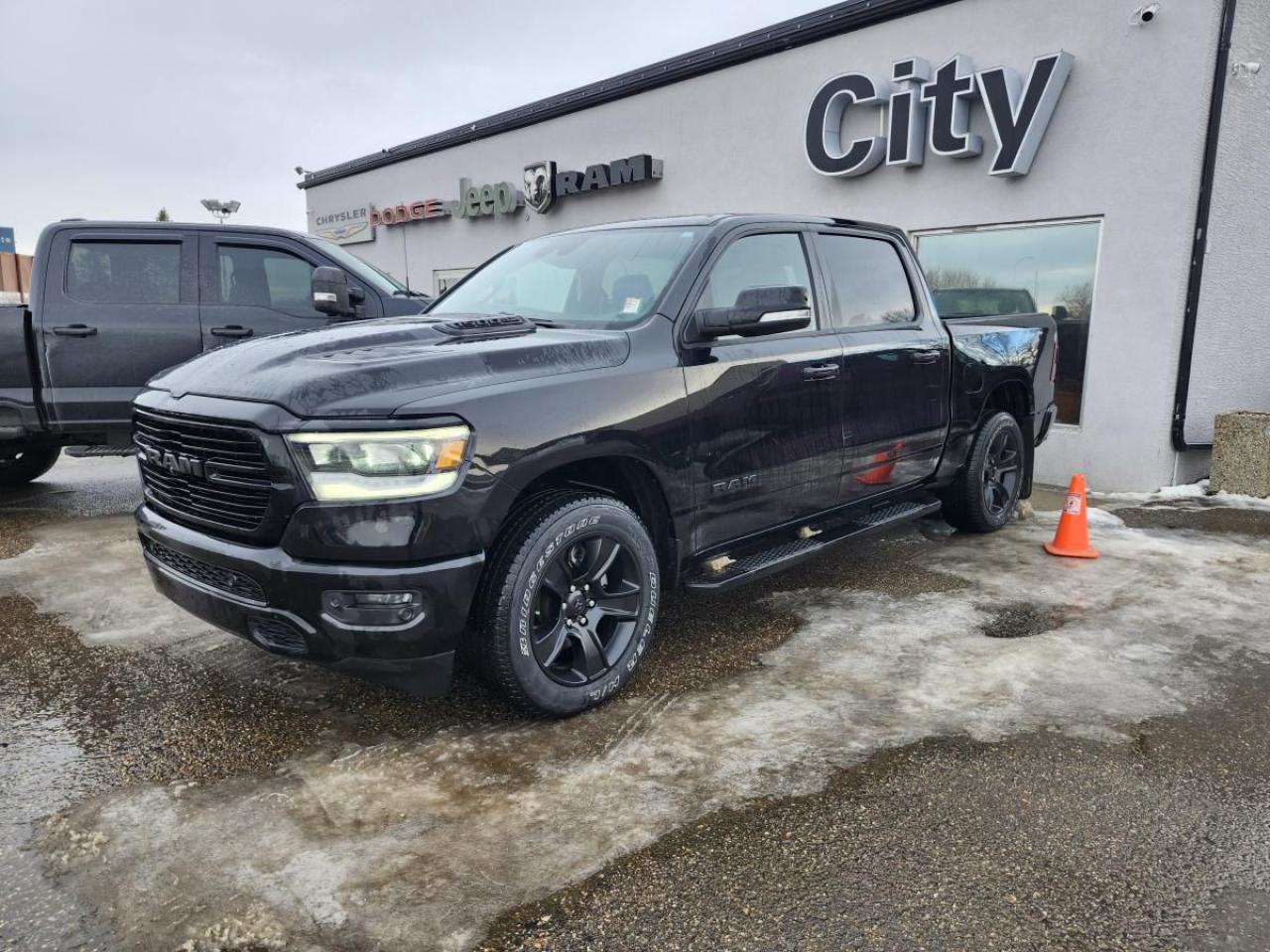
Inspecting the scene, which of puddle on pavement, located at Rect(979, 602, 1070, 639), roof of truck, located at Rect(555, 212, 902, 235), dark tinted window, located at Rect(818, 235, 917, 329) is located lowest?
puddle on pavement, located at Rect(979, 602, 1070, 639)

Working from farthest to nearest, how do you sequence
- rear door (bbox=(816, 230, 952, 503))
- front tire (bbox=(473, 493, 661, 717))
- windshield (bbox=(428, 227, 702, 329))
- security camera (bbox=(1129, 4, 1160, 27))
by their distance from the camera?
security camera (bbox=(1129, 4, 1160, 27)), rear door (bbox=(816, 230, 952, 503)), windshield (bbox=(428, 227, 702, 329)), front tire (bbox=(473, 493, 661, 717))

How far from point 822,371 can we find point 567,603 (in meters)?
1.70

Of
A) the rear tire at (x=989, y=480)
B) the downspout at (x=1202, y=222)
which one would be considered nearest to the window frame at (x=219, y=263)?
the rear tire at (x=989, y=480)

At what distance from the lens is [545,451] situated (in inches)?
118

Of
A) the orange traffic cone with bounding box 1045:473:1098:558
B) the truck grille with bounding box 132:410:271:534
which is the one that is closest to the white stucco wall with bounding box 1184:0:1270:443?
the orange traffic cone with bounding box 1045:473:1098:558

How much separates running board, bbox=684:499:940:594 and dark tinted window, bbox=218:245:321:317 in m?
4.23

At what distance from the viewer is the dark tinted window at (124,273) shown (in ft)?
20.5

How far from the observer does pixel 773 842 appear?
2512 mm

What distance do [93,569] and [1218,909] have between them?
546cm

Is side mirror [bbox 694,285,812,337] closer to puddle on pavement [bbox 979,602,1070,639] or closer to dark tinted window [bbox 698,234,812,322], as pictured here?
dark tinted window [bbox 698,234,812,322]

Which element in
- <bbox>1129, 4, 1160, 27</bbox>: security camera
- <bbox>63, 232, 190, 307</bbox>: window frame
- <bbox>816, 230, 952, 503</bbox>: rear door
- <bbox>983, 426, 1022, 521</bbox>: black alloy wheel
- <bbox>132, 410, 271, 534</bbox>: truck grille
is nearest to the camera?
<bbox>132, 410, 271, 534</bbox>: truck grille

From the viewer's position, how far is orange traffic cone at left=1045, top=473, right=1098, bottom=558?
17.9 ft

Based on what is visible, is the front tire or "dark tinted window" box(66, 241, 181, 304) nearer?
the front tire

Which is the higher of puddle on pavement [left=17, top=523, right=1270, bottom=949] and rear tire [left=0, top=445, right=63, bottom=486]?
rear tire [left=0, top=445, right=63, bottom=486]
